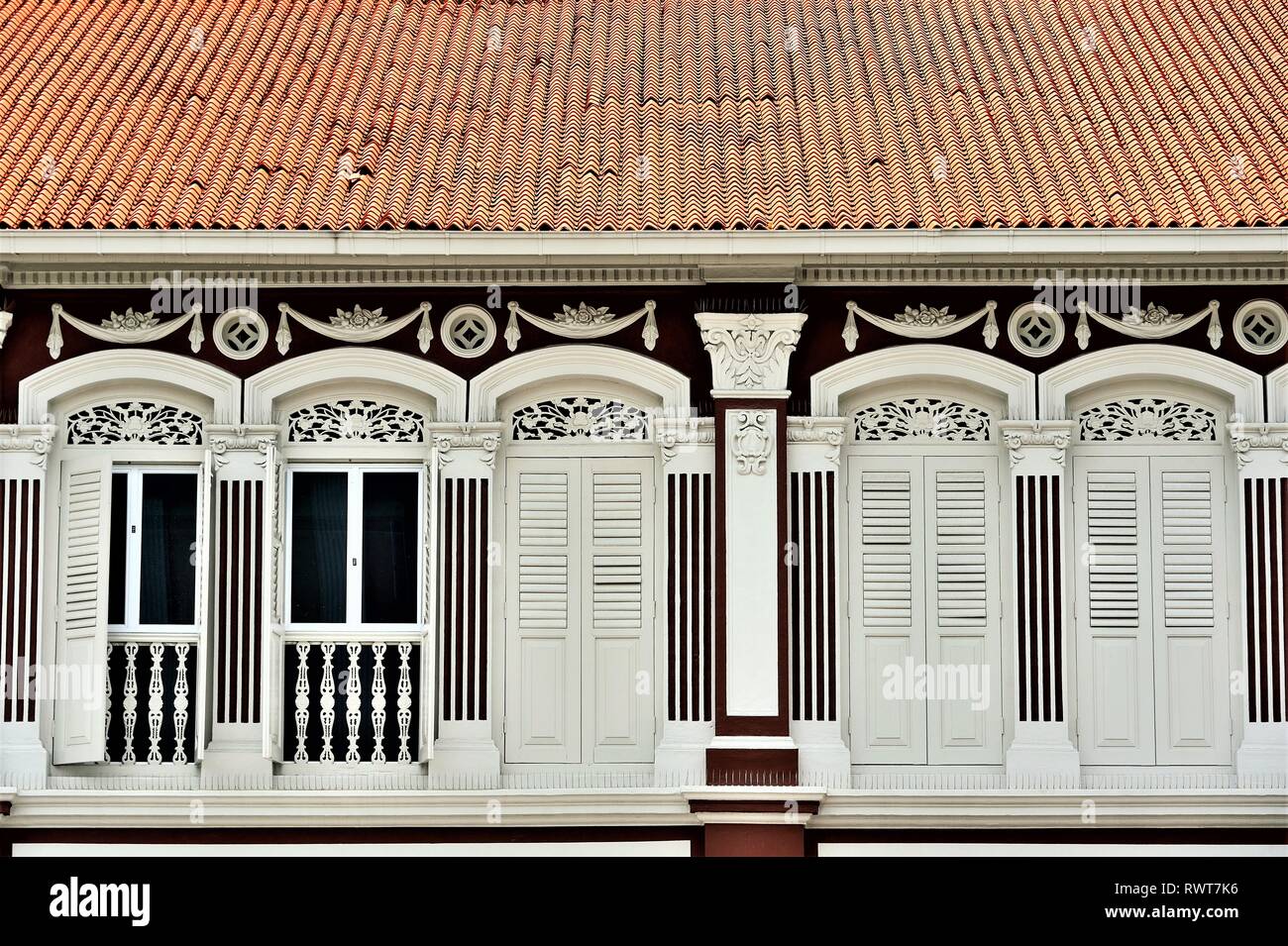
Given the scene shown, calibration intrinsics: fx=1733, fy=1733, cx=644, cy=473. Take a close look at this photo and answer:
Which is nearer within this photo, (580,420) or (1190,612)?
(1190,612)

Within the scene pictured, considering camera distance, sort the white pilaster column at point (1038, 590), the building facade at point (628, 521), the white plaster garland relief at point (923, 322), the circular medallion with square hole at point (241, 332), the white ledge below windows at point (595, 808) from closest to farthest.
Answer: the white ledge below windows at point (595, 808) → the building facade at point (628, 521) → the white pilaster column at point (1038, 590) → the white plaster garland relief at point (923, 322) → the circular medallion with square hole at point (241, 332)

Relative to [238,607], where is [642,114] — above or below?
above

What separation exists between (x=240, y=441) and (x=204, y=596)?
1.06 m

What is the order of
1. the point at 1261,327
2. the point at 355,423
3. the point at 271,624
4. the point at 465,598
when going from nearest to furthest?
the point at 271,624 → the point at 465,598 → the point at 1261,327 → the point at 355,423

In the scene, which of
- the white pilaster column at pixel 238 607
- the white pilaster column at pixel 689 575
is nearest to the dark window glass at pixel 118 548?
the white pilaster column at pixel 238 607

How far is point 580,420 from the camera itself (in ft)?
38.4

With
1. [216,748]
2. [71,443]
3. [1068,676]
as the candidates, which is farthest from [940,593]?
[71,443]

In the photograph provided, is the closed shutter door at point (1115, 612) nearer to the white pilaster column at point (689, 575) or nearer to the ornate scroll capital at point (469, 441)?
the white pilaster column at point (689, 575)

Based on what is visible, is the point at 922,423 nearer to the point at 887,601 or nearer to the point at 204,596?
the point at 887,601

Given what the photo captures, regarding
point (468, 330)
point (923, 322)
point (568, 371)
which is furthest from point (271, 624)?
point (923, 322)

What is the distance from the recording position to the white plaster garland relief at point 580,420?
11688 mm

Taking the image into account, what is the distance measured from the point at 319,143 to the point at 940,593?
5.58m

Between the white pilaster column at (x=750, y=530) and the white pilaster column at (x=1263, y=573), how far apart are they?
3.02m

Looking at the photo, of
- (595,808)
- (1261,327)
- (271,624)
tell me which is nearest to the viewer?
(595,808)
